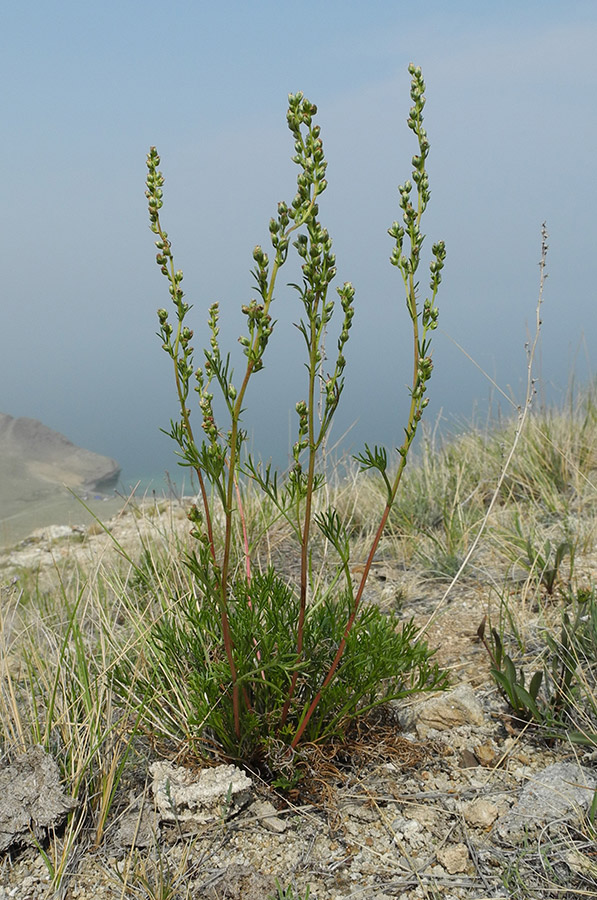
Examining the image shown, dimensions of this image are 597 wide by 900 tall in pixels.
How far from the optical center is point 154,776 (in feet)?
7.35

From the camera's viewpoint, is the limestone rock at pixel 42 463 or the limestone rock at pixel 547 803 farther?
A: the limestone rock at pixel 42 463

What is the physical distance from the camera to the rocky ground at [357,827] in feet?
6.45

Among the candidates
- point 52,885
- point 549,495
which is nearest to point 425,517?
point 549,495

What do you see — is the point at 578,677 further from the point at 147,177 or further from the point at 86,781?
the point at 147,177

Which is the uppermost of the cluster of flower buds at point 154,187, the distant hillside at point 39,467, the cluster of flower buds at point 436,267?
the cluster of flower buds at point 154,187

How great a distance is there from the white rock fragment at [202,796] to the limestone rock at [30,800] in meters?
0.28

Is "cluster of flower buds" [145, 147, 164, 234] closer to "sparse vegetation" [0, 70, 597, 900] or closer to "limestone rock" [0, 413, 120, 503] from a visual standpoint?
"sparse vegetation" [0, 70, 597, 900]

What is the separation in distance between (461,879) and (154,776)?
3.16 feet

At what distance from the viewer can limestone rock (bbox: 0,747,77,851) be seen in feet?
7.07

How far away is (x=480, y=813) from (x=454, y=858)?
0.18 metres

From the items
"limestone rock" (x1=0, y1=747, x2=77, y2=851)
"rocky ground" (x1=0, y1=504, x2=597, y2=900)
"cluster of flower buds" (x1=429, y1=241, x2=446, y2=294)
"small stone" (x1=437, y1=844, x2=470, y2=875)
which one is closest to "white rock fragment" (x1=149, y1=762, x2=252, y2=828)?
"rocky ground" (x1=0, y1=504, x2=597, y2=900)

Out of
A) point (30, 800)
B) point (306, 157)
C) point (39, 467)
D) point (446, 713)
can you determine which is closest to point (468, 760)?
point (446, 713)

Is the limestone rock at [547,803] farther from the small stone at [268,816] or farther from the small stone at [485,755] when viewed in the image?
the small stone at [268,816]

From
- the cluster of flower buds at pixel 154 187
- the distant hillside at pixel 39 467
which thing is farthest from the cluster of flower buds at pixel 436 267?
the distant hillside at pixel 39 467
